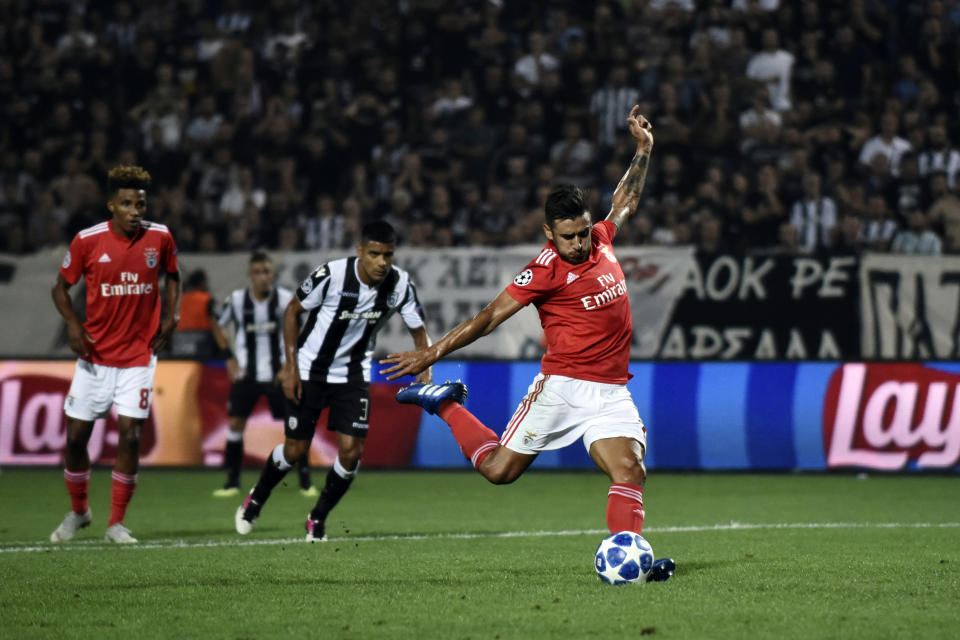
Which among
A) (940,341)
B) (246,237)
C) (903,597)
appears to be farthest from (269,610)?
(246,237)

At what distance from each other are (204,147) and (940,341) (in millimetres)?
10655

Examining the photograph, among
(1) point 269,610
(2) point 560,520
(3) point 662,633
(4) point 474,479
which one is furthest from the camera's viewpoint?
(4) point 474,479

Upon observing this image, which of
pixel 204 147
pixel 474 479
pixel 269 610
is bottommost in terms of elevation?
pixel 474 479

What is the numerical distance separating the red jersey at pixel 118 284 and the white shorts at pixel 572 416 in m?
2.98

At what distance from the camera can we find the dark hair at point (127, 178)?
8766 millimetres

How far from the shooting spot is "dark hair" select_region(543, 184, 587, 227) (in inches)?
271

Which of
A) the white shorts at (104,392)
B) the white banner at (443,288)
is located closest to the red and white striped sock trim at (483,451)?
the white shorts at (104,392)

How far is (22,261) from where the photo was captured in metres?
18.1

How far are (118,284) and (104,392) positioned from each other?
2.39 feet

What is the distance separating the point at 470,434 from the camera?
24.8 ft

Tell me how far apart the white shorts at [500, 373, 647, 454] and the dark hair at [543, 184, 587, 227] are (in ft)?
2.90

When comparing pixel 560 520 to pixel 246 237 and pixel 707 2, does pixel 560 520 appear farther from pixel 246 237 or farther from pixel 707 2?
pixel 707 2

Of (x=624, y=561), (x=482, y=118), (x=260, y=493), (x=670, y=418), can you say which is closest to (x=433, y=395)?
(x=624, y=561)

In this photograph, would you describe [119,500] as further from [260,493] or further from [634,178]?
[634,178]
